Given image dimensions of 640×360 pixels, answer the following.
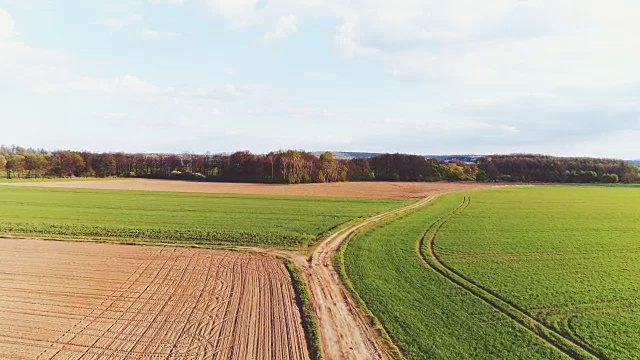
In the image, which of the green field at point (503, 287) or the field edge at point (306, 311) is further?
the green field at point (503, 287)

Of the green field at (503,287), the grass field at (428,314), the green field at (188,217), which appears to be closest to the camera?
the grass field at (428,314)

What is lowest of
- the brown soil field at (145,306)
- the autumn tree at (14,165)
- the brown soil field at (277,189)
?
the brown soil field at (145,306)

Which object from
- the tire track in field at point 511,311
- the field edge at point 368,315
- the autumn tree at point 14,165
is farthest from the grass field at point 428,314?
the autumn tree at point 14,165

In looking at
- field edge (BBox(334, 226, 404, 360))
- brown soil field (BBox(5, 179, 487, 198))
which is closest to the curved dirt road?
field edge (BBox(334, 226, 404, 360))

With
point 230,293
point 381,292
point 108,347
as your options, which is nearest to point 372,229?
point 381,292

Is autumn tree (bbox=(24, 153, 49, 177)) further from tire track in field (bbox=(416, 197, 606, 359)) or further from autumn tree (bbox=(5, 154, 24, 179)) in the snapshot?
tire track in field (bbox=(416, 197, 606, 359))

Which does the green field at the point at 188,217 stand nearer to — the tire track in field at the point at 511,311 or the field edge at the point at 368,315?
the field edge at the point at 368,315

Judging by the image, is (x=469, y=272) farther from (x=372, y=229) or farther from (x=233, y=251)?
(x=233, y=251)

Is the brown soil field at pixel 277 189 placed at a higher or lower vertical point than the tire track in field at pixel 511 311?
higher
